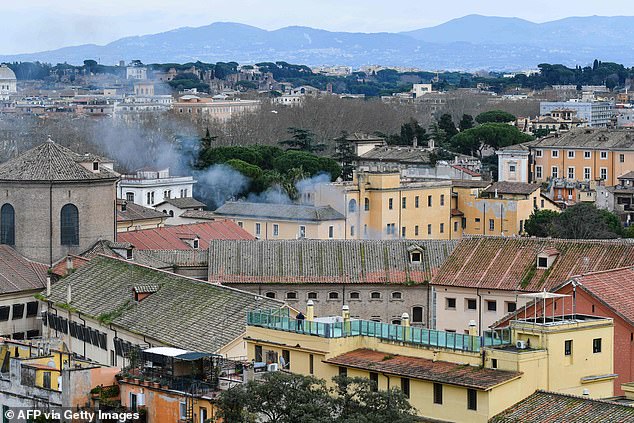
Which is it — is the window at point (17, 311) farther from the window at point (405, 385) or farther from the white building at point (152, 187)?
the white building at point (152, 187)

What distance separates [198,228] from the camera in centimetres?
5266

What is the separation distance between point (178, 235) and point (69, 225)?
5188 millimetres

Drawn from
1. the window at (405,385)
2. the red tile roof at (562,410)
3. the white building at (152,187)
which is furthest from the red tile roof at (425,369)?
the white building at (152,187)

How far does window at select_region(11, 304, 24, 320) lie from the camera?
43438 mm

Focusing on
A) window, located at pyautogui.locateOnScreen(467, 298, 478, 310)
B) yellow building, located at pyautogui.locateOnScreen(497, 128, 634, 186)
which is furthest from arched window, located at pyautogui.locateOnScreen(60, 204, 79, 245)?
yellow building, located at pyautogui.locateOnScreen(497, 128, 634, 186)

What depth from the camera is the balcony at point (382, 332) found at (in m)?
26.7

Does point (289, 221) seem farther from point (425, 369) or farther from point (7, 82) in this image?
point (7, 82)

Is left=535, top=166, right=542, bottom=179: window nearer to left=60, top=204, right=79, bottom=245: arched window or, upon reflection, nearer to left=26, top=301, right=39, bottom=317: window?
left=60, top=204, right=79, bottom=245: arched window

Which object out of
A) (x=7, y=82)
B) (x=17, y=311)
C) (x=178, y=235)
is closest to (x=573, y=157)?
(x=178, y=235)

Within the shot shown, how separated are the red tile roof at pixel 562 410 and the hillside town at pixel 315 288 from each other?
0.04 meters

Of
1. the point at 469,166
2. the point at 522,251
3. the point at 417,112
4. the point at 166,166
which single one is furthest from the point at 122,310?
the point at 417,112

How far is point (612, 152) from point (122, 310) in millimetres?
55779

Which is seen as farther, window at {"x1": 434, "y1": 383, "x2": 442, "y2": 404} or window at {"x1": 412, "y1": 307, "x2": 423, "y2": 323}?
window at {"x1": 412, "y1": 307, "x2": 423, "y2": 323}

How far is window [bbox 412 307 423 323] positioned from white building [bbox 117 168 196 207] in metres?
30.0
